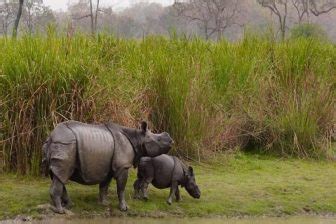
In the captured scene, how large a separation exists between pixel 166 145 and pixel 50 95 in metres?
1.44

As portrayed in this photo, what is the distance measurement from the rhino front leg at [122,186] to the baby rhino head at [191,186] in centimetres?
81

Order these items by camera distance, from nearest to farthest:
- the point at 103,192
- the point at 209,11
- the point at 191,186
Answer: the point at 103,192 < the point at 191,186 < the point at 209,11

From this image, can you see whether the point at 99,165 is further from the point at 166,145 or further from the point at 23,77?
the point at 23,77

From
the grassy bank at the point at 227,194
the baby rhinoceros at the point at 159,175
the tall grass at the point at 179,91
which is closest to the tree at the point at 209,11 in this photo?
the tall grass at the point at 179,91

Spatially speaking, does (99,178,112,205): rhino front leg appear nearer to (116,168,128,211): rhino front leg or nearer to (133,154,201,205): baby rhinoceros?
(116,168,128,211): rhino front leg

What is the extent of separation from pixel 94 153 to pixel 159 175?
0.91 m

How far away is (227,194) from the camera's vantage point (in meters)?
7.80

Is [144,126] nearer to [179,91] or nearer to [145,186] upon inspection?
Answer: [145,186]

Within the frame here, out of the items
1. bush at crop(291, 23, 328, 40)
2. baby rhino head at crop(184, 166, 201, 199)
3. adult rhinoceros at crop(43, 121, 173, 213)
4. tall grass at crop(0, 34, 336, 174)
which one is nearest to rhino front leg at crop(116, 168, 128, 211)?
adult rhinoceros at crop(43, 121, 173, 213)

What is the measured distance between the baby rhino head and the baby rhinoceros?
20mm

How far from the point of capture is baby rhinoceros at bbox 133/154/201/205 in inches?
284

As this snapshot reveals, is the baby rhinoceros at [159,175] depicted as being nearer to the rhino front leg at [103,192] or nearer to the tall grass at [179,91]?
the rhino front leg at [103,192]

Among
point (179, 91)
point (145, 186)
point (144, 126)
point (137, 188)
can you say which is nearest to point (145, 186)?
point (145, 186)

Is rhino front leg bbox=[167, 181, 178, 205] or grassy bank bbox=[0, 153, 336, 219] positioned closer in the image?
grassy bank bbox=[0, 153, 336, 219]
